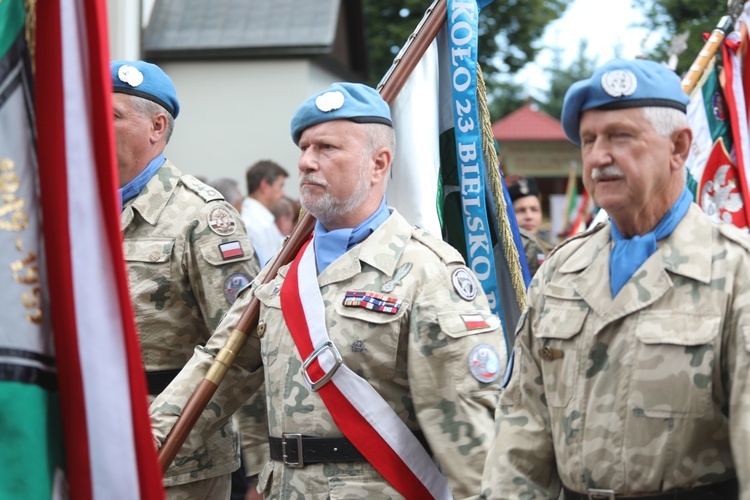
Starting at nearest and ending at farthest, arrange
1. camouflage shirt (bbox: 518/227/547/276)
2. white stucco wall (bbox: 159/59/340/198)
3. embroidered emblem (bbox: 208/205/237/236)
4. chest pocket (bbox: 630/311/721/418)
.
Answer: chest pocket (bbox: 630/311/721/418)
embroidered emblem (bbox: 208/205/237/236)
camouflage shirt (bbox: 518/227/547/276)
white stucco wall (bbox: 159/59/340/198)

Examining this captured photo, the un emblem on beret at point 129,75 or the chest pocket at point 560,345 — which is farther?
the un emblem on beret at point 129,75

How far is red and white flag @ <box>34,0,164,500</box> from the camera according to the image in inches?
93.6

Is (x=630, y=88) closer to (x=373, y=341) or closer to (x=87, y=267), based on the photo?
(x=373, y=341)

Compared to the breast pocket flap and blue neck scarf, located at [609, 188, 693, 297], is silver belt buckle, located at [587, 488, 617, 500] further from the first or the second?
the breast pocket flap

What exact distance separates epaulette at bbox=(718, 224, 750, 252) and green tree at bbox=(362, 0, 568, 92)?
2768 centimetres

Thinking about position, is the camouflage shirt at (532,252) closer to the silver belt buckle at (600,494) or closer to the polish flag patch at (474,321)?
the polish flag patch at (474,321)

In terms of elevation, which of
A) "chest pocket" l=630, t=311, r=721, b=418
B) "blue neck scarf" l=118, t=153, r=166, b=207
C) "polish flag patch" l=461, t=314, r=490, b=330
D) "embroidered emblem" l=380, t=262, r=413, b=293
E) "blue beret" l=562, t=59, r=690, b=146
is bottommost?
"chest pocket" l=630, t=311, r=721, b=418

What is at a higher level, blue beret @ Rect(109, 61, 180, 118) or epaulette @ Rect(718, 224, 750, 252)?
blue beret @ Rect(109, 61, 180, 118)

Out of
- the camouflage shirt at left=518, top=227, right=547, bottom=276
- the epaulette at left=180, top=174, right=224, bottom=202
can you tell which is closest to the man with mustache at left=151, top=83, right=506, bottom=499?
the epaulette at left=180, top=174, right=224, bottom=202

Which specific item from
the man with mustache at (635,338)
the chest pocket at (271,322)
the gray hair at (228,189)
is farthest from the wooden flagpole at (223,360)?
the gray hair at (228,189)

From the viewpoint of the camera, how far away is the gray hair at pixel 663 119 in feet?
9.84

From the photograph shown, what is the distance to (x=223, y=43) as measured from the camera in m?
22.0

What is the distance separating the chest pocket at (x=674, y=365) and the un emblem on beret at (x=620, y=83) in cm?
57

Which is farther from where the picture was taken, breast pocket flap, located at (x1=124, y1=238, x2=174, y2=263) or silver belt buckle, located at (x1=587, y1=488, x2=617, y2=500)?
breast pocket flap, located at (x1=124, y1=238, x2=174, y2=263)
